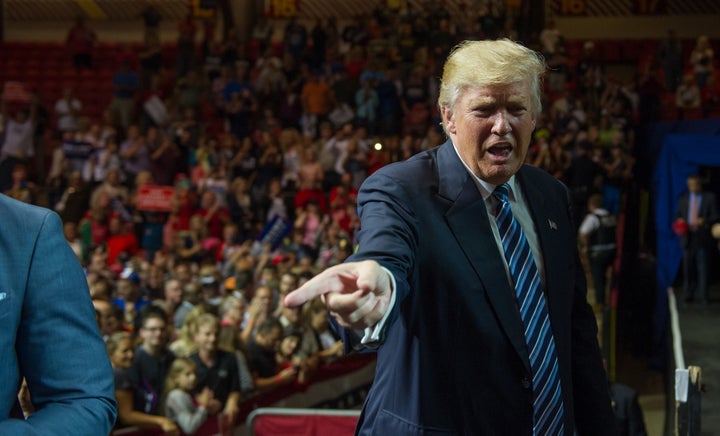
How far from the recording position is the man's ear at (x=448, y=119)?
2307 mm

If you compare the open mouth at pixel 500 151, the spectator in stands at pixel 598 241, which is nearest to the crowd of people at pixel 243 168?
the spectator in stands at pixel 598 241

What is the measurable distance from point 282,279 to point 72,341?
7.28 metres

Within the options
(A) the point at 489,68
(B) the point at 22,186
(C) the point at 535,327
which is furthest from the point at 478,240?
(B) the point at 22,186

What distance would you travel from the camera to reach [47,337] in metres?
1.49

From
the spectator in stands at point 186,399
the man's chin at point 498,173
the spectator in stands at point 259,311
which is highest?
the man's chin at point 498,173

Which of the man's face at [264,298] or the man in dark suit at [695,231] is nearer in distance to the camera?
the man's face at [264,298]

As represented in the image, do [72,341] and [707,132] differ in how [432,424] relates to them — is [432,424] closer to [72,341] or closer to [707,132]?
[72,341]

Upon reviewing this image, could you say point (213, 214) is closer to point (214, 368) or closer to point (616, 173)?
point (616, 173)

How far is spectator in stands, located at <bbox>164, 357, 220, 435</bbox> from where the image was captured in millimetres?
6738

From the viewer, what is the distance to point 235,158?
542 inches

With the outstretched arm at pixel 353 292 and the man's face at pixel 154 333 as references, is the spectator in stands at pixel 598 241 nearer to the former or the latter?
the man's face at pixel 154 333

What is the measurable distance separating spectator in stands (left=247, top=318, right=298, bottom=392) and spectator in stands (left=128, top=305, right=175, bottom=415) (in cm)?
70

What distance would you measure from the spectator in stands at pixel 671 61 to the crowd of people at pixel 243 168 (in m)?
0.14

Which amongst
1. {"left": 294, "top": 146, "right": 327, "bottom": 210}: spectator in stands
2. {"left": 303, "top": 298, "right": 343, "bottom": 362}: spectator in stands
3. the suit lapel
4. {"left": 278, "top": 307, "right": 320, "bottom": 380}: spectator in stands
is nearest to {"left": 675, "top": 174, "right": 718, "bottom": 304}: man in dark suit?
{"left": 294, "top": 146, "right": 327, "bottom": 210}: spectator in stands
